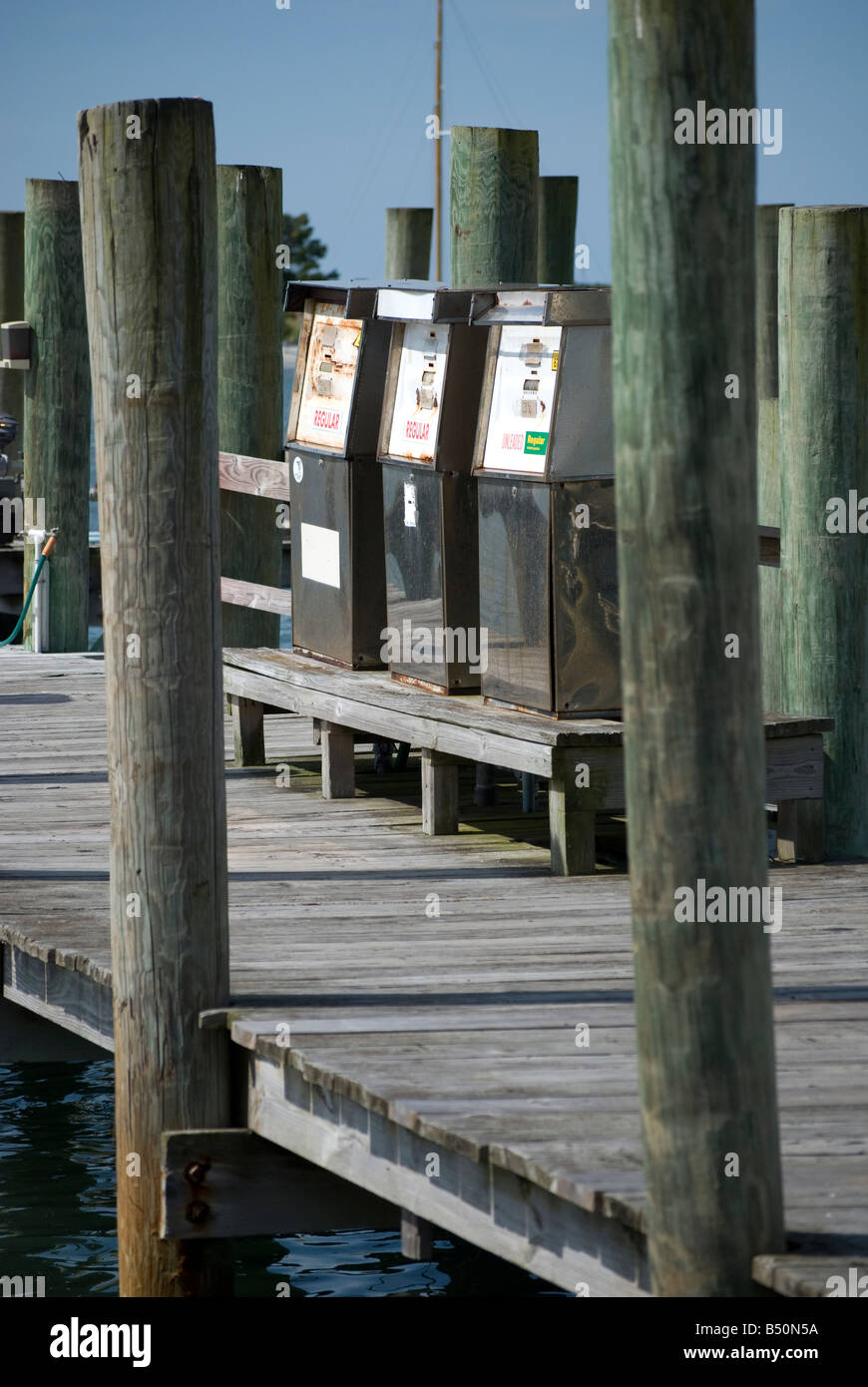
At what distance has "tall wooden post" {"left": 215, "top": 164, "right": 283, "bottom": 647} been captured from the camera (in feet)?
33.3

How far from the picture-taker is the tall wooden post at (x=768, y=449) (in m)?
8.61

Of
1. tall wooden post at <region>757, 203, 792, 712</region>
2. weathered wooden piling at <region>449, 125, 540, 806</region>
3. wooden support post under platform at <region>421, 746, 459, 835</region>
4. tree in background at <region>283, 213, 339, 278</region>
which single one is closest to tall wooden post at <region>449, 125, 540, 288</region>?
weathered wooden piling at <region>449, 125, 540, 806</region>

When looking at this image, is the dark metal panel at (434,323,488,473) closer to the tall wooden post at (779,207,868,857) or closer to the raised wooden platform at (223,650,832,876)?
the raised wooden platform at (223,650,832,876)

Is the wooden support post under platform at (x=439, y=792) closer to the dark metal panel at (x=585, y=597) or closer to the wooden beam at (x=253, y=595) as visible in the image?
the dark metal panel at (x=585, y=597)

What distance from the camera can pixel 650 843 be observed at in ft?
11.8

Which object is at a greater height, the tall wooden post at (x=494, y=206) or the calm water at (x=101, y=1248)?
the tall wooden post at (x=494, y=206)

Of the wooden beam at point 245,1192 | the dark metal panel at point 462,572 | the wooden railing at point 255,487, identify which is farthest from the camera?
the wooden railing at point 255,487

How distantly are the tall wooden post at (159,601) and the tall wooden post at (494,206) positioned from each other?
393cm

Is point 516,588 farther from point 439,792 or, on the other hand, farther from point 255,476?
point 255,476

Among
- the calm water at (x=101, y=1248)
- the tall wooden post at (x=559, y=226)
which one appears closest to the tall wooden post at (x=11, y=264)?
the tall wooden post at (x=559, y=226)

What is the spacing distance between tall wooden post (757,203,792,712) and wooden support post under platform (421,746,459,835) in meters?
1.13

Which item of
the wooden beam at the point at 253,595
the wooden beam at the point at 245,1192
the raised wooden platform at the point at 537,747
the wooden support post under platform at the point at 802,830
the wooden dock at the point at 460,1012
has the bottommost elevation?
the wooden beam at the point at 245,1192

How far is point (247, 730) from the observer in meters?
8.86

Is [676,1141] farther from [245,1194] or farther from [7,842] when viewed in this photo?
[7,842]
